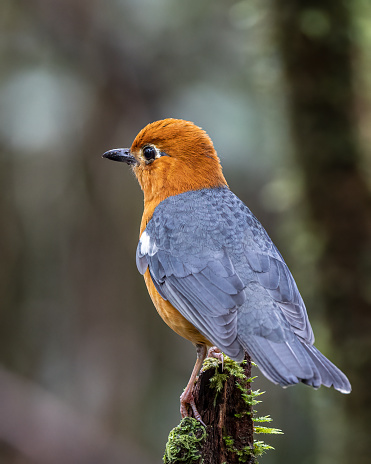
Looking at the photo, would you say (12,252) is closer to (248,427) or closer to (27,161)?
(27,161)

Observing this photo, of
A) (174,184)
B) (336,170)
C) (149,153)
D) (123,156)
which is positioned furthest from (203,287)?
(336,170)

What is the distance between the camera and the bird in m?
3.36

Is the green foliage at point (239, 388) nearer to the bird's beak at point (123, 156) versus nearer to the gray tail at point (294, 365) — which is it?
the gray tail at point (294, 365)

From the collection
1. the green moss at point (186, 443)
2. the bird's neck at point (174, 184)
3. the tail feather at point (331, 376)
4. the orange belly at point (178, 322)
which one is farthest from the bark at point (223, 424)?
the bird's neck at point (174, 184)

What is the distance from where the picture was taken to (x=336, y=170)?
16.9 ft

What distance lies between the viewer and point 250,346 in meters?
3.43

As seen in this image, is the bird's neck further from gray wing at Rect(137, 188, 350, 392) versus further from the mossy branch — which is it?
the mossy branch

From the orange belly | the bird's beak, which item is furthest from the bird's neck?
the orange belly

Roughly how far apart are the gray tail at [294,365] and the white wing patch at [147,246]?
1.17 metres

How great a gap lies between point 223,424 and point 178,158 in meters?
2.17

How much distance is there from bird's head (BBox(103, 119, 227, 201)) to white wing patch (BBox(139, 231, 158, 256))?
1.25ft

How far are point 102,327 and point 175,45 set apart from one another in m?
3.96

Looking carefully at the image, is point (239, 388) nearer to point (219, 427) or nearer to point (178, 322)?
point (219, 427)

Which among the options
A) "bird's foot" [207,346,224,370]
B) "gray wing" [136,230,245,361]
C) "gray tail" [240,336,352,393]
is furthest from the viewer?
"bird's foot" [207,346,224,370]
